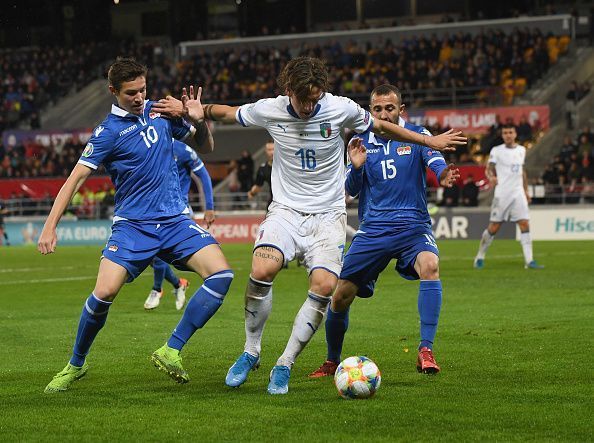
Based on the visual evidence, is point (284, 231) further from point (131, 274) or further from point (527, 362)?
point (527, 362)

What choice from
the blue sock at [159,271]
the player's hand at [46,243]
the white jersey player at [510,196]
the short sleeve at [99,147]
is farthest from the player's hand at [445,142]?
the white jersey player at [510,196]

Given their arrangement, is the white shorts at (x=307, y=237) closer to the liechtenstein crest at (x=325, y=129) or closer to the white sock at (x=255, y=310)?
the white sock at (x=255, y=310)

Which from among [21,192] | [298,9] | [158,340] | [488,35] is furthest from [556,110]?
[158,340]

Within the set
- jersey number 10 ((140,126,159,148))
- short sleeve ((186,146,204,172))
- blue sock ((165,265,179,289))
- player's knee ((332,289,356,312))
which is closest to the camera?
jersey number 10 ((140,126,159,148))

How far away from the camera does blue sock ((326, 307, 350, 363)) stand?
7.89 m

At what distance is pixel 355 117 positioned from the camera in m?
7.32

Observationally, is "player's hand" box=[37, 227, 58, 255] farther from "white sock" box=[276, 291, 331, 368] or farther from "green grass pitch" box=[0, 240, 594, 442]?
"white sock" box=[276, 291, 331, 368]

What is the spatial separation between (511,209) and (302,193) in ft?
39.8

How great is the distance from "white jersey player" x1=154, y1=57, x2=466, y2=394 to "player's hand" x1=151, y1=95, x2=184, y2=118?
11 mm

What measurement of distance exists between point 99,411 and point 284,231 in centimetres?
176

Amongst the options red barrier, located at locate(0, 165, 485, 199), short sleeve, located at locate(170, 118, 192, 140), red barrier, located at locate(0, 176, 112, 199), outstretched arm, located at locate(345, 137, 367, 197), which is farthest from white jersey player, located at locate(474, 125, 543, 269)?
red barrier, located at locate(0, 176, 112, 199)

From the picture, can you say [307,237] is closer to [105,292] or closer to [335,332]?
[335,332]

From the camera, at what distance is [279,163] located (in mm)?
7398

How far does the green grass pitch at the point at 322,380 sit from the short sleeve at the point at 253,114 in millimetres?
1836
